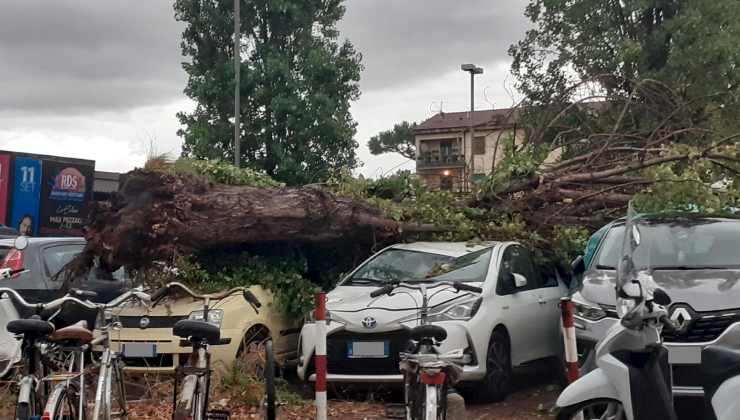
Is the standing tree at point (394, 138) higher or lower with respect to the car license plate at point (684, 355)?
higher

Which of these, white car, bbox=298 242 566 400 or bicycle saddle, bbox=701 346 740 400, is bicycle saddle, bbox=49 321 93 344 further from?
bicycle saddle, bbox=701 346 740 400

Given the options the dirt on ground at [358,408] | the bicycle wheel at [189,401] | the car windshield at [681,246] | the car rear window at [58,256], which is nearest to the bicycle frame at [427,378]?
the bicycle wheel at [189,401]

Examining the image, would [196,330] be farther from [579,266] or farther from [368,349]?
[579,266]

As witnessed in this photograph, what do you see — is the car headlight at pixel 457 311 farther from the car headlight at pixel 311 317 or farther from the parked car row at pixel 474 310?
the car headlight at pixel 311 317

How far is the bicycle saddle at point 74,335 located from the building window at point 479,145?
27.1 feet

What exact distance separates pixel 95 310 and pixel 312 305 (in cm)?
411

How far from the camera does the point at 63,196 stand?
23.9 metres

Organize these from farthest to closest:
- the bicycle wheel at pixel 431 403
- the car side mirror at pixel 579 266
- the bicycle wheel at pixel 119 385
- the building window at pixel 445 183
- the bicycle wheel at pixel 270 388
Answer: the building window at pixel 445 183 → the car side mirror at pixel 579 266 → the bicycle wheel at pixel 270 388 → the bicycle wheel at pixel 119 385 → the bicycle wheel at pixel 431 403

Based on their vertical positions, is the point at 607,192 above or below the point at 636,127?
below

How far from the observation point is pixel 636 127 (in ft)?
44.6

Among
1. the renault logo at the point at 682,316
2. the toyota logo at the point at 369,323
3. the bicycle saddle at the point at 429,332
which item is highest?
the renault logo at the point at 682,316

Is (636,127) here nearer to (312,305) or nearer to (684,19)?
(312,305)

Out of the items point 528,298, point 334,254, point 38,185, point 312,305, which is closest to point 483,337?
point 528,298

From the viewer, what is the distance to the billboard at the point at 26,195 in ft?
76.7
